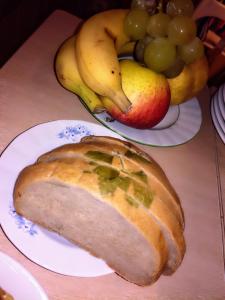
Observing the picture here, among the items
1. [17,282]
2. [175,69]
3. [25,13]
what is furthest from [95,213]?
[25,13]

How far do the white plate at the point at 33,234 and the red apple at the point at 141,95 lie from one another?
0.61 feet

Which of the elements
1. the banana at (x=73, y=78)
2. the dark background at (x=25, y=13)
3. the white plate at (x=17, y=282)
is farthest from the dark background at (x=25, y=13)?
the white plate at (x=17, y=282)

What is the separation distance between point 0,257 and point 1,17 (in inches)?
54.5

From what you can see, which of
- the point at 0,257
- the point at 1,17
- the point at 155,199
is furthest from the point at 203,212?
the point at 1,17

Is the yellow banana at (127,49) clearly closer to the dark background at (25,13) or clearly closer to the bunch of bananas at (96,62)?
the bunch of bananas at (96,62)

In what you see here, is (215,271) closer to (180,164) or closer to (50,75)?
(180,164)

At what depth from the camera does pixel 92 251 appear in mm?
595

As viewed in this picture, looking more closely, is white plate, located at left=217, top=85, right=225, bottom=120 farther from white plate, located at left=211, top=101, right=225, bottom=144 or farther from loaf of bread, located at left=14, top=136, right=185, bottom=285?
loaf of bread, located at left=14, top=136, right=185, bottom=285

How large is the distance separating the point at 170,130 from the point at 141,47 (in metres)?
0.23

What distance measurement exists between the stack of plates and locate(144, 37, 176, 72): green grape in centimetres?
29

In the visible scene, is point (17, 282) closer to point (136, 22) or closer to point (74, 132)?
point (74, 132)

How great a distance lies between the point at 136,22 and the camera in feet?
2.55

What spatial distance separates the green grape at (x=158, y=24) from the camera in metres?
0.75

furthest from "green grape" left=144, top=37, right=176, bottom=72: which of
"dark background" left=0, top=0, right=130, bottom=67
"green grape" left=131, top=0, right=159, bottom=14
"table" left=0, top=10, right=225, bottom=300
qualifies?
"dark background" left=0, top=0, right=130, bottom=67
